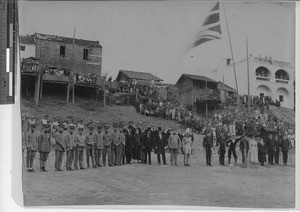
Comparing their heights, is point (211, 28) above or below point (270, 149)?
above

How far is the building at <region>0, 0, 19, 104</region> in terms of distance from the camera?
437cm

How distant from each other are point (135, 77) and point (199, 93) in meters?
0.54

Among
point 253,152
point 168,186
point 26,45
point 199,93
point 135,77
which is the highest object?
point 26,45

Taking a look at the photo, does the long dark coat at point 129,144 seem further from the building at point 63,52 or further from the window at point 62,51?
the window at point 62,51

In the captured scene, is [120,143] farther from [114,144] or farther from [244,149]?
[244,149]

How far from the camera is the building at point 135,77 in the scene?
4477 mm

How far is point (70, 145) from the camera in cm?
454

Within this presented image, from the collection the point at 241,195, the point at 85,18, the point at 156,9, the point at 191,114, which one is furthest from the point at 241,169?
the point at 85,18

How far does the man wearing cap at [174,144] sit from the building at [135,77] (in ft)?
1.56

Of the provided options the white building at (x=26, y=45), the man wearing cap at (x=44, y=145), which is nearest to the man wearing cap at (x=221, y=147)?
the man wearing cap at (x=44, y=145)

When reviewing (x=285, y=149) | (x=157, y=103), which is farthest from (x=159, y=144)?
(x=285, y=149)

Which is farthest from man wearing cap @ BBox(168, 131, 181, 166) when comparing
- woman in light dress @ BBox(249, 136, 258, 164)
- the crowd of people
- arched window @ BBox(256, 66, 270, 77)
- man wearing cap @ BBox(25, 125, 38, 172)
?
man wearing cap @ BBox(25, 125, 38, 172)

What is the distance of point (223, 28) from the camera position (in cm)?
452

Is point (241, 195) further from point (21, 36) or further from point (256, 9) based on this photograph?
point (21, 36)
